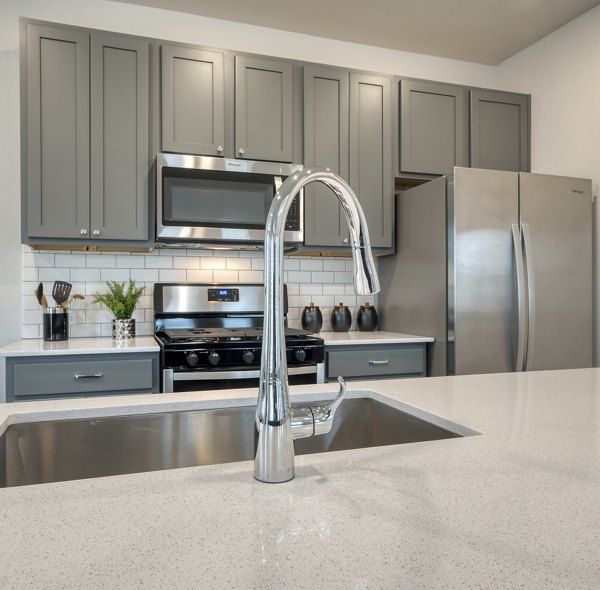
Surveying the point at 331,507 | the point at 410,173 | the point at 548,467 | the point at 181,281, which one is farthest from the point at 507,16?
the point at 331,507

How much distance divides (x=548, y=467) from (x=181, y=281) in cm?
265

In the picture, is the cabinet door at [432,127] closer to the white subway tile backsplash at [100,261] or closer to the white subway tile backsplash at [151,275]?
the white subway tile backsplash at [151,275]

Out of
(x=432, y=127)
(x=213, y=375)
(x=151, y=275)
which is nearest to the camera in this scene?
(x=213, y=375)

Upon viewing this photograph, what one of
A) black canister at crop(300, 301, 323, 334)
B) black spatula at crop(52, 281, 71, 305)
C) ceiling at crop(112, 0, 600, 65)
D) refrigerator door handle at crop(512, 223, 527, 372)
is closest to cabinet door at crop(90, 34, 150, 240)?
black spatula at crop(52, 281, 71, 305)

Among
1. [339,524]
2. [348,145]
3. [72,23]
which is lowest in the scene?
[339,524]

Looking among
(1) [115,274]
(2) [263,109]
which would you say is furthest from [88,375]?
(2) [263,109]

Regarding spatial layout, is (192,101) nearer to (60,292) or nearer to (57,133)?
(57,133)

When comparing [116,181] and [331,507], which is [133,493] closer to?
[331,507]

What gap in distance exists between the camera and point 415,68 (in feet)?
12.2

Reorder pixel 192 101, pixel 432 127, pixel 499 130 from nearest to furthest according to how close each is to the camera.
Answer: pixel 192 101 → pixel 432 127 → pixel 499 130

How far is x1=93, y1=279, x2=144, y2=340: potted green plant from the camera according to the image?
2.87 m

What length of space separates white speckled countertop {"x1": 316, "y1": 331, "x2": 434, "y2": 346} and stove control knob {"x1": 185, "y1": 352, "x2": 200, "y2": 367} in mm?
701

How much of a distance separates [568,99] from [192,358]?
2766 mm

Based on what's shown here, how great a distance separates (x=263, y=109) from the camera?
299 centimetres
